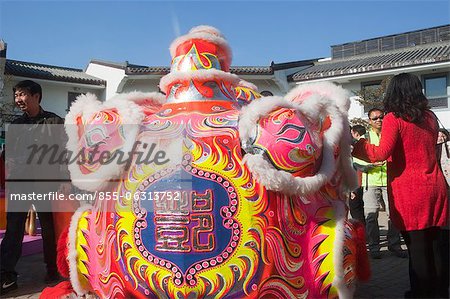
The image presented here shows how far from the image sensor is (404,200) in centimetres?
300

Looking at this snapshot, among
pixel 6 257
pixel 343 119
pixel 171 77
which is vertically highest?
pixel 171 77

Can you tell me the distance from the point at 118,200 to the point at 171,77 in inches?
35.0

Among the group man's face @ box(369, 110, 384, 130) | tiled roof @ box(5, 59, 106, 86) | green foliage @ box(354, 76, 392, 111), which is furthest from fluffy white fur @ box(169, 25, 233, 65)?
tiled roof @ box(5, 59, 106, 86)

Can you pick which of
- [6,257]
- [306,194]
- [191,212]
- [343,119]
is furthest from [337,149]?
[6,257]

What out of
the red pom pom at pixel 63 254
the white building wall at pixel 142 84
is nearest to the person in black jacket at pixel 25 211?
the red pom pom at pixel 63 254

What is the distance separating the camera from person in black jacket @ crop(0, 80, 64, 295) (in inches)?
150

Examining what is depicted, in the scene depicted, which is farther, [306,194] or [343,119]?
[343,119]

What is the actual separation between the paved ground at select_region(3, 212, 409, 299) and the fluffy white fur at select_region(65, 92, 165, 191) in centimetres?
141

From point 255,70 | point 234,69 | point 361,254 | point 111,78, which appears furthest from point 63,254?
point 111,78

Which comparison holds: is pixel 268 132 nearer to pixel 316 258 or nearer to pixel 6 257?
pixel 316 258

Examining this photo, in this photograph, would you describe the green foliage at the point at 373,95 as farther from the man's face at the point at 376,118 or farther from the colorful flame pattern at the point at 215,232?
the colorful flame pattern at the point at 215,232

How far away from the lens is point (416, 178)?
297 cm

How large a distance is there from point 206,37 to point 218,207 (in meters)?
1.22

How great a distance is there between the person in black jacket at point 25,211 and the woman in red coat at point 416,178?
2.61m
